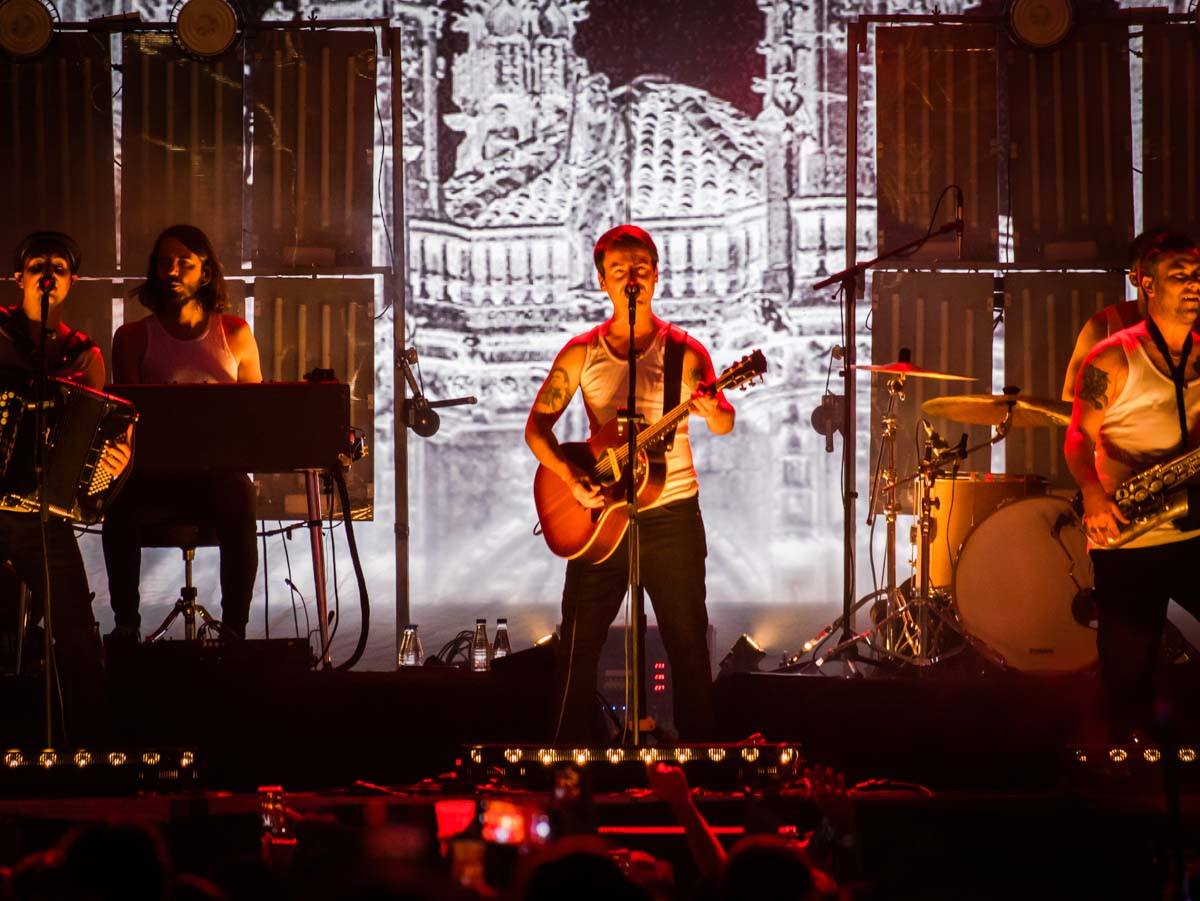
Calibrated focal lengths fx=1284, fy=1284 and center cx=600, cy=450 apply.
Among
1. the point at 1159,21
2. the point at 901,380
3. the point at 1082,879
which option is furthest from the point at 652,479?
the point at 1159,21

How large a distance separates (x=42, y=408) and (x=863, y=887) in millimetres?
3556

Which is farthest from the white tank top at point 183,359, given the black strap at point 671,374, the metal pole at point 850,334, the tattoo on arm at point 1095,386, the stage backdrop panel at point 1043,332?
the stage backdrop panel at point 1043,332

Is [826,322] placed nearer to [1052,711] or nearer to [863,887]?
[1052,711]

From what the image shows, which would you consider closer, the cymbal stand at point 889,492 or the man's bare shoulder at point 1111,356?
the man's bare shoulder at point 1111,356

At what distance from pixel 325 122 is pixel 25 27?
222 cm

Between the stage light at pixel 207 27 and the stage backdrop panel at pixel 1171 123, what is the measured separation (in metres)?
6.36

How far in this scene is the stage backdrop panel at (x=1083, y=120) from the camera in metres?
8.91

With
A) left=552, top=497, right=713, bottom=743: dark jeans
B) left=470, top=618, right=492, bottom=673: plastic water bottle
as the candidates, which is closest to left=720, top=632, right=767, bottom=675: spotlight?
left=470, top=618, right=492, bottom=673: plastic water bottle

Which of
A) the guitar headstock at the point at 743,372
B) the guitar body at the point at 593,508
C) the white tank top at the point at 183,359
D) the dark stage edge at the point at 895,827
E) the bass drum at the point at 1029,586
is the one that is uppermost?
the white tank top at the point at 183,359

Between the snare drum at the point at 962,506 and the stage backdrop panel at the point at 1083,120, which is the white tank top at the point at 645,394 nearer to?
the snare drum at the point at 962,506

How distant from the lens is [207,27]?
29.4 feet

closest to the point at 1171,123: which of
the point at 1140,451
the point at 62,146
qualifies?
the point at 1140,451

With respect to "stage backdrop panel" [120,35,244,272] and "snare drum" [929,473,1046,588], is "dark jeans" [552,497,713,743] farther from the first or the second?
"stage backdrop panel" [120,35,244,272]

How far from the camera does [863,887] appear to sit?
2727mm
